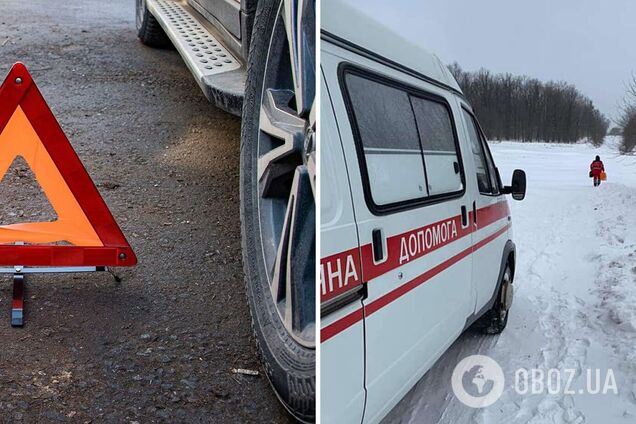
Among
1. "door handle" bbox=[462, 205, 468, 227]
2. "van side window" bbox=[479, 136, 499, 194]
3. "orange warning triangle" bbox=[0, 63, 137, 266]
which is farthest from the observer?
"orange warning triangle" bbox=[0, 63, 137, 266]

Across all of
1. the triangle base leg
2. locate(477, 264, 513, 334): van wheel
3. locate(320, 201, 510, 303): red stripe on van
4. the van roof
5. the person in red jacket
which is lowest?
the triangle base leg

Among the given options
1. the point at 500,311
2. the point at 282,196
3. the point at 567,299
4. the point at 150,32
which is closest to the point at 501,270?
the point at 500,311

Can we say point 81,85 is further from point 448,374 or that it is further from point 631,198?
point 631,198

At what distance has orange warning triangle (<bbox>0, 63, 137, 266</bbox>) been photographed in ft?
6.72

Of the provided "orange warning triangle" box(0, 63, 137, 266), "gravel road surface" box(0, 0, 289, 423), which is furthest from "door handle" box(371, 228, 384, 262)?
"orange warning triangle" box(0, 63, 137, 266)

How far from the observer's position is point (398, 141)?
43.3 inches

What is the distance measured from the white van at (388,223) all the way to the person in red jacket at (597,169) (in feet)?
0.50

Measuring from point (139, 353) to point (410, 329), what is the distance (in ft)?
3.39

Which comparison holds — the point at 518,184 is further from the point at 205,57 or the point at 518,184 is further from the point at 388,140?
the point at 205,57

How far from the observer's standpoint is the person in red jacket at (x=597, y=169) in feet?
3.18

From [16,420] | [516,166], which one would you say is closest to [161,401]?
[16,420]

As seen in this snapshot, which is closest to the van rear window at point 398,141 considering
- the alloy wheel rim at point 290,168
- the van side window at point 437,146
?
the van side window at point 437,146

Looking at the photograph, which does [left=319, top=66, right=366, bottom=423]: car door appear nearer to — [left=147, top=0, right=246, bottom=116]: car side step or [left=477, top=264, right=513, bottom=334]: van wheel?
[left=477, top=264, right=513, bottom=334]: van wheel

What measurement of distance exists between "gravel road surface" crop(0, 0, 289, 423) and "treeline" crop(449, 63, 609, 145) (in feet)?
3.09
